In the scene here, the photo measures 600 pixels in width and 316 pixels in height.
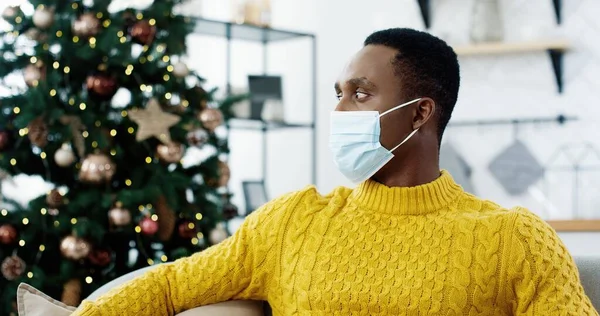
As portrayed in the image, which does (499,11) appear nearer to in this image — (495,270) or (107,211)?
(107,211)

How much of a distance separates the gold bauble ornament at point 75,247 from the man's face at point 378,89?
5.25 ft

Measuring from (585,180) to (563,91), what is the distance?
41 centimetres

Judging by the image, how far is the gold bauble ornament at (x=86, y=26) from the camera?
3047 millimetres

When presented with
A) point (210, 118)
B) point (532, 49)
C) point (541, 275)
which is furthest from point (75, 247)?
point (532, 49)

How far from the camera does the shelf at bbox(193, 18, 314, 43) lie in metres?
4.12

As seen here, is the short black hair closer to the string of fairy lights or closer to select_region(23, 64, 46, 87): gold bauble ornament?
the string of fairy lights

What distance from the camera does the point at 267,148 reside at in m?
4.70

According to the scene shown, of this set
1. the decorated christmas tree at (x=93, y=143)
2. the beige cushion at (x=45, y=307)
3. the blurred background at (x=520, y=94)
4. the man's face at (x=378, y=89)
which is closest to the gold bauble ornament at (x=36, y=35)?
the decorated christmas tree at (x=93, y=143)

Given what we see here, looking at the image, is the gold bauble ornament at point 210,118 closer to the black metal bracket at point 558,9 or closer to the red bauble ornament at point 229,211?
the red bauble ornament at point 229,211

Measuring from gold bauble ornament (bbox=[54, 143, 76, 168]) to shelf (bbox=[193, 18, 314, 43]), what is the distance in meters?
1.14

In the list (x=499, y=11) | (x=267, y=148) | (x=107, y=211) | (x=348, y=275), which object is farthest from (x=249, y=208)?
(x=348, y=275)

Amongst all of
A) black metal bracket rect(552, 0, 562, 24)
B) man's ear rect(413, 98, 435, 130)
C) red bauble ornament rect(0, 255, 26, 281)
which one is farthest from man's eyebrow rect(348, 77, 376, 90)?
A: black metal bracket rect(552, 0, 562, 24)

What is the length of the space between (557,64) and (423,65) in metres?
2.24

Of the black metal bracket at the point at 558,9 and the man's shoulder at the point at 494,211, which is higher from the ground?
the black metal bracket at the point at 558,9
